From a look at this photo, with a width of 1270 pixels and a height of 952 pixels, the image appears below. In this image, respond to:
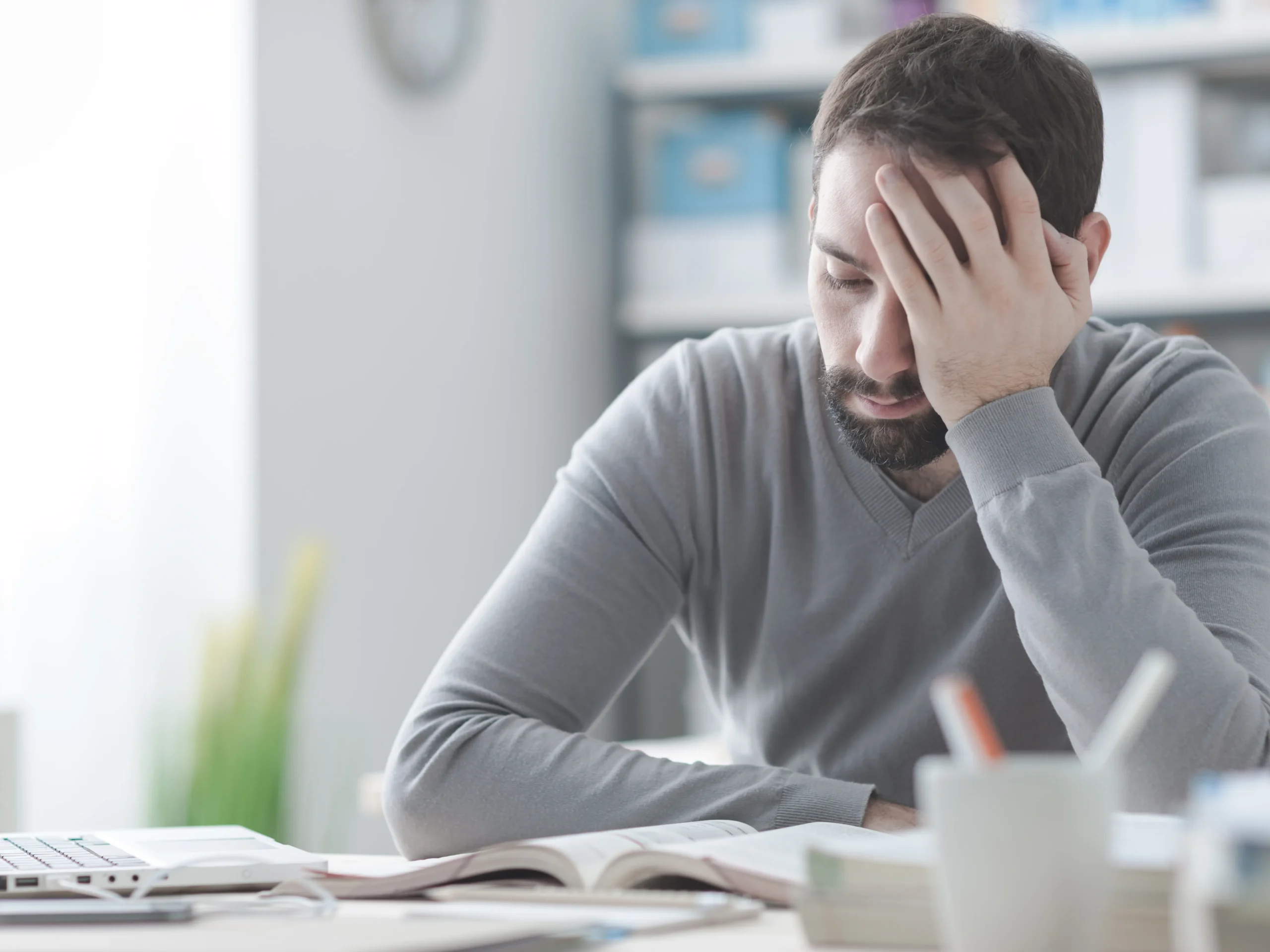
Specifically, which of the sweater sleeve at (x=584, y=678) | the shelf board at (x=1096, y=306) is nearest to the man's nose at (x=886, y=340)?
the sweater sleeve at (x=584, y=678)

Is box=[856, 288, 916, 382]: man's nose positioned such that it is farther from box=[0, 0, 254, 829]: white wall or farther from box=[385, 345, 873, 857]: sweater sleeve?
box=[0, 0, 254, 829]: white wall

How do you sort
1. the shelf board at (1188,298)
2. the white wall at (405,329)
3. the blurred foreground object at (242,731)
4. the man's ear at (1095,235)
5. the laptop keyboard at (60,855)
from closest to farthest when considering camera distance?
the laptop keyboard at (60,855) < the man's ear at (1095,235) < the blurred foreground object at (242,731) < the white wall at (405,329) < the shelf board at (1188,298)

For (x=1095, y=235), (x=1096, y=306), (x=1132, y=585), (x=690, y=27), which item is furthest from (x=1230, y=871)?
(x=690, y=27)

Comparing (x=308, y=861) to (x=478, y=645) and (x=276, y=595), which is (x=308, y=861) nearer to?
(x=478, y=645)

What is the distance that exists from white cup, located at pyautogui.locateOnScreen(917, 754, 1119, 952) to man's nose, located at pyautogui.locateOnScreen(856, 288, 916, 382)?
63 centimetres

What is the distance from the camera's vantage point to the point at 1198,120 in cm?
292

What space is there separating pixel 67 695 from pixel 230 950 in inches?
68.2

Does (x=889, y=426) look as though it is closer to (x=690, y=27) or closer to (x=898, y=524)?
(x=898, y=524)

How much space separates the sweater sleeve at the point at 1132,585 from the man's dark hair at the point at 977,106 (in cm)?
19

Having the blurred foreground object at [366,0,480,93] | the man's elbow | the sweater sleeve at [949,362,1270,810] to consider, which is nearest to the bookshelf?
the blurred foreground object at [366,0,480,93]

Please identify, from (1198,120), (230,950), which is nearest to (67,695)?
(230,950)

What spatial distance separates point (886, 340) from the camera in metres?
1.15

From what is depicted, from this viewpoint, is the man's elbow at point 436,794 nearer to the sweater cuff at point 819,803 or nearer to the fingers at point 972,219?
the sweater cuff at point 819,803

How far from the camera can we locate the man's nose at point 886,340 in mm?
1145
